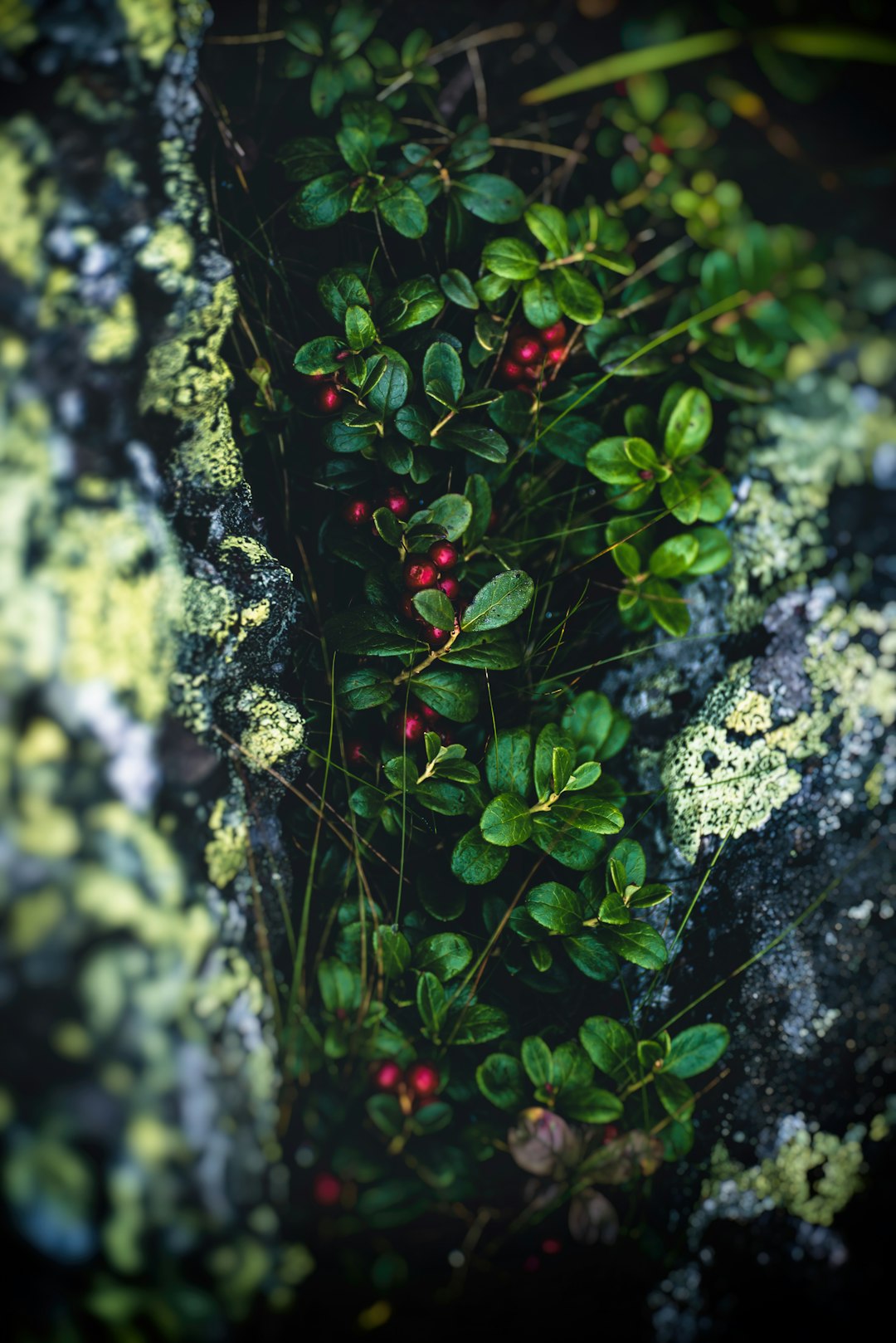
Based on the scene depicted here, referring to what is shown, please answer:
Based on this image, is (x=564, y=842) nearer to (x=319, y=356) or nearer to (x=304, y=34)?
Result: (x=319, y=356)

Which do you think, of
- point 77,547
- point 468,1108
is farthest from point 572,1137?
point 77,547

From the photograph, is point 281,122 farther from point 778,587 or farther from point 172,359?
point 778,587

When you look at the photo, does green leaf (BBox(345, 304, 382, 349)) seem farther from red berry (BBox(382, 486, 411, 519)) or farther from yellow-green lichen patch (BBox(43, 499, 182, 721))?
yellow-green lichen patch (BBox(43, 499, 182, 721))

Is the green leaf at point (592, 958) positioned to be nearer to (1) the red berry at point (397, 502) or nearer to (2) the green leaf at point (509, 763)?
(2) the green leaf at point (509, 763)

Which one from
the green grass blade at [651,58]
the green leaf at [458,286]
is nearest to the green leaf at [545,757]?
the green leaf at [458,286]

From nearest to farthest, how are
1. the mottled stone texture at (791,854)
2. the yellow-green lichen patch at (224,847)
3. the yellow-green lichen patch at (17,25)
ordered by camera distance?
the yellow-green lichen patch at (17,25), the yellow-green lichen patch at (224,847), the mottled stone texture at (791,854)
